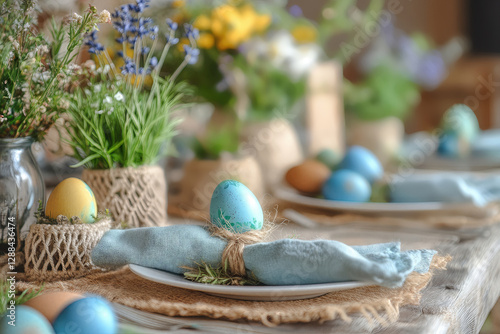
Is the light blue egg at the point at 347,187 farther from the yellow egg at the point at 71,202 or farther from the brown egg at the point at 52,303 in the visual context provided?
the brown egg at the point at 52,303

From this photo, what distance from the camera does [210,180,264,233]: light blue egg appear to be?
646mm

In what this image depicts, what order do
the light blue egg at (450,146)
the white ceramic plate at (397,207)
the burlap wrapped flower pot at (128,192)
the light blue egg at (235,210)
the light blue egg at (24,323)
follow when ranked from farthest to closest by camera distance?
the light blue egg at (450,146)
the white ceramic plate at (397,207)
the burlap wrapped flower pot at (128,192)
the light blue egg at (235,210)
the light blue egg at (24,323)

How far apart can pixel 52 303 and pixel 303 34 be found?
111cm

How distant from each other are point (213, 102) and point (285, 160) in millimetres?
220

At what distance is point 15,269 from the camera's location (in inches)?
26.8

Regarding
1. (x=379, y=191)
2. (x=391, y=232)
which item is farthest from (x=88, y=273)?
(x=379, y=191)

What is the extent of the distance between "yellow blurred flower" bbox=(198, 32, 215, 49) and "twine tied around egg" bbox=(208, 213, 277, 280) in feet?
2.15

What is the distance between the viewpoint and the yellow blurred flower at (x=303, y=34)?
4.73ft

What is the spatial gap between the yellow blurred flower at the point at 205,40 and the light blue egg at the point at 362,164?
391 mm

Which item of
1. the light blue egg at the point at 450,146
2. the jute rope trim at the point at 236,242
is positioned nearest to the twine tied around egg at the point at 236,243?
the jute rope trim at the point at 236,242

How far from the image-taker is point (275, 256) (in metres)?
0.57

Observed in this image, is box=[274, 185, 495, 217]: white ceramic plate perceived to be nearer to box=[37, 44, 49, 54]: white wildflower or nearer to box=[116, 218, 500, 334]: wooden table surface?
box=[116, 218, 500, 334]: wooden table surface

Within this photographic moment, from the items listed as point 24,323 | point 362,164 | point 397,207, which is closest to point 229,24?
point 362,164

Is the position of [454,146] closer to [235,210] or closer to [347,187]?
[347,187]
